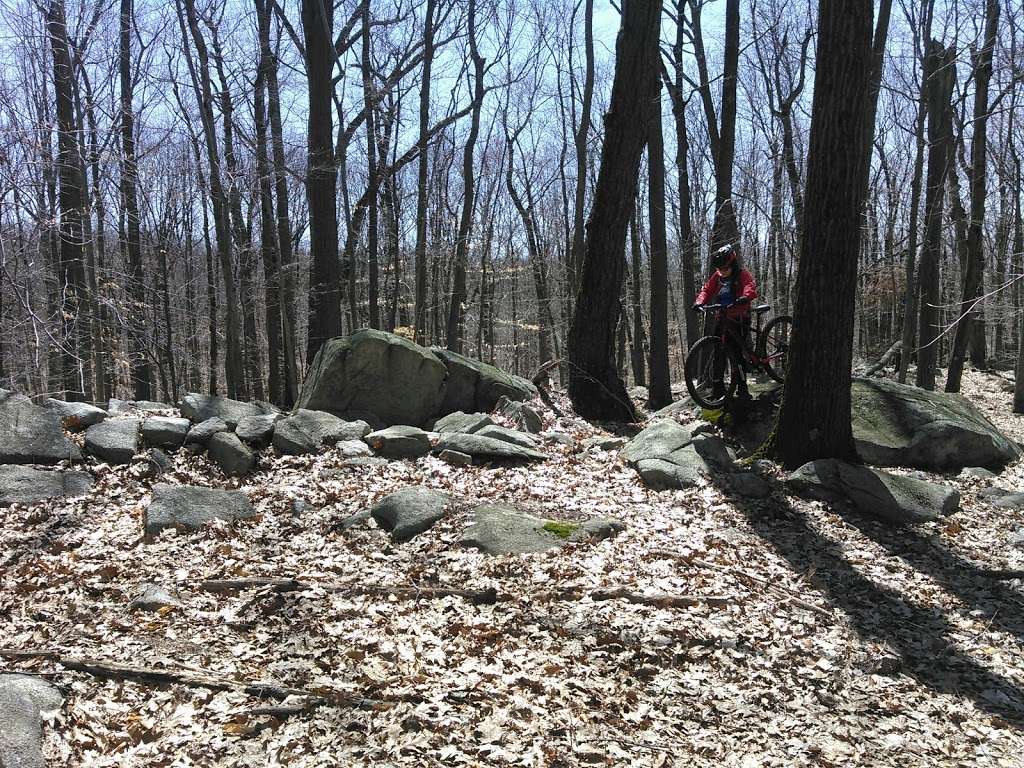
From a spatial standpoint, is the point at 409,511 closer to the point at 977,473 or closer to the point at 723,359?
the point at 723,359

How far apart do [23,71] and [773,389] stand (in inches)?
564

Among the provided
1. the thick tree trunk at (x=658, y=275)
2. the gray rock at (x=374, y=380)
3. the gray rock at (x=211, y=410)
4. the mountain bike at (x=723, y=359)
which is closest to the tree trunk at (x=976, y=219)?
the thick tree trunk at (x=658, y=275)

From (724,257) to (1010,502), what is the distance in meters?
3.82

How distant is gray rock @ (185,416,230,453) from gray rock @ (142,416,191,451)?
0.26 ft

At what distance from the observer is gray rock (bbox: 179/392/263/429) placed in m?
7.65

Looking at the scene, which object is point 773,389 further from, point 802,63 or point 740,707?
point 802,63

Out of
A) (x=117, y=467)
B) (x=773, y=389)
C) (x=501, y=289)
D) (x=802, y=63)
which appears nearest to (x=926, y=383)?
(x=773, y=389)

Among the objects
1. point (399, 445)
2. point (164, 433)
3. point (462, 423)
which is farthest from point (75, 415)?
point (462, 423)

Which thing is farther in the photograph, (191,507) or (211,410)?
(211,410)

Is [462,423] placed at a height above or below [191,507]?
above

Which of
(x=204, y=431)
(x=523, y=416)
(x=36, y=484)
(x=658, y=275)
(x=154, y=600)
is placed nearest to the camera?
(x=154, y=600)

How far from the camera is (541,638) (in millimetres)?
4270

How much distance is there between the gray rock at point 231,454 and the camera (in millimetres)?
6938

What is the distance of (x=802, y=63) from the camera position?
756 inches
